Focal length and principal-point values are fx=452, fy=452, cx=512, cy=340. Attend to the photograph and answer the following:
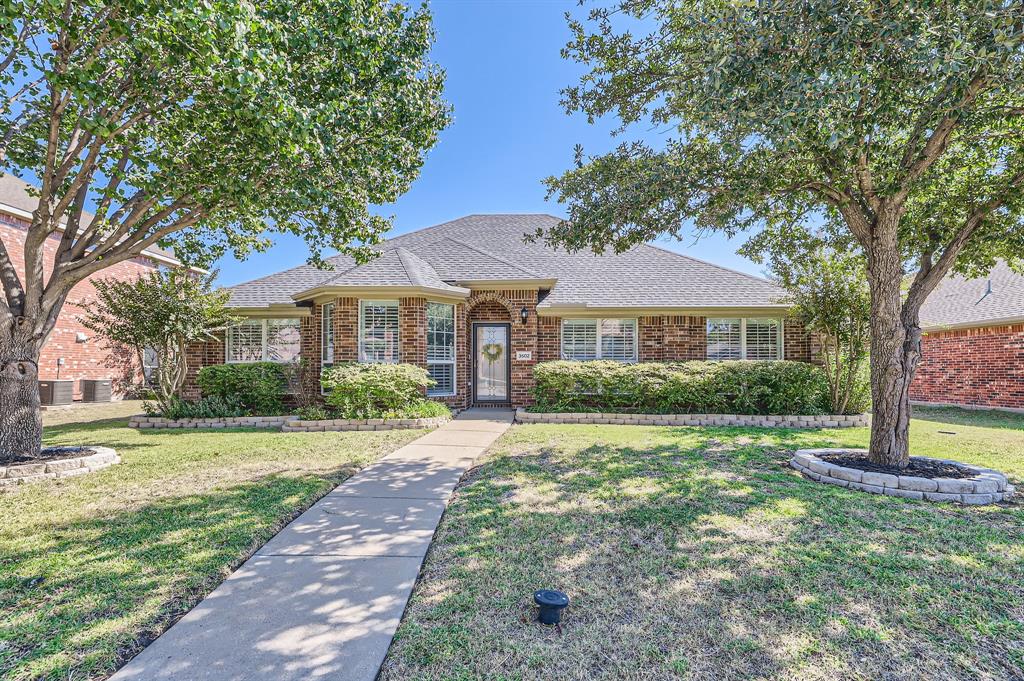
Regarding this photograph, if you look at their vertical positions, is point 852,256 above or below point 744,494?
above

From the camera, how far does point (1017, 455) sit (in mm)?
6703

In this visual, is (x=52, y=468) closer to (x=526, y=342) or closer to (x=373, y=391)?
(x=373, y=391)

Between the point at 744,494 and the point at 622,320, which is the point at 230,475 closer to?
the point at 744,494

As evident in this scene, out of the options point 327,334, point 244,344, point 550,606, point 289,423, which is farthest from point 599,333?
point 550,606

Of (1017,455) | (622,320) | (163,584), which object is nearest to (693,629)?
(163,584)

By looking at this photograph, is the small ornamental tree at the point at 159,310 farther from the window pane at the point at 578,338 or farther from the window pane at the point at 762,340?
the window pane at the point at 762,340

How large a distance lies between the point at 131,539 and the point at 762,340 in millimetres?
12964

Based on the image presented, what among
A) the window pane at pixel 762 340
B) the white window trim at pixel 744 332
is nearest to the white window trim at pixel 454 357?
the white window trim at pixel 744 332

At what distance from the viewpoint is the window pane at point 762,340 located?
12.0 m

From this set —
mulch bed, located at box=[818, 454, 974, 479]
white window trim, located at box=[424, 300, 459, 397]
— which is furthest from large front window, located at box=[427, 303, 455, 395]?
mulch bed, located at box=[818, 454, 974, 479]

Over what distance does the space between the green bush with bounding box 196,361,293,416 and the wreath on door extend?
522 cm

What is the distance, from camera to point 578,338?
12.4 meters

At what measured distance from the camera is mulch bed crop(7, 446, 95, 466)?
581cm

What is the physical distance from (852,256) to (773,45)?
7376 mm
